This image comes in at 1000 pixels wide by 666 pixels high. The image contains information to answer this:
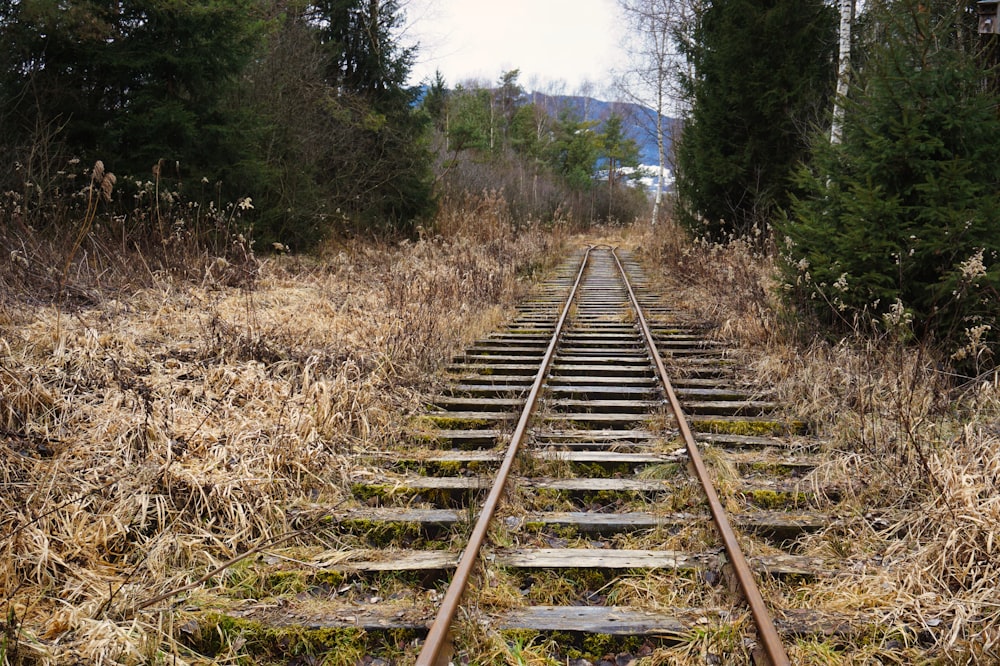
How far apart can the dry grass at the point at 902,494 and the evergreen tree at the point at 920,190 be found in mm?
465

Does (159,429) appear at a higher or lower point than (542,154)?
lower

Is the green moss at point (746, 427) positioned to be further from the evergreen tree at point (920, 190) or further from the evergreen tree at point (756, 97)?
the evergreen tree at point (756, 97)

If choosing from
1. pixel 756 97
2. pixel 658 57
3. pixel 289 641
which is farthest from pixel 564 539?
pixel 658 57

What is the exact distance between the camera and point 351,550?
150 inches

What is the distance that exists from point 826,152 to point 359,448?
555cm

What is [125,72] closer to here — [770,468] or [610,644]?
[770,468]

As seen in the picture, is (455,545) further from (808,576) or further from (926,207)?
(926,207)

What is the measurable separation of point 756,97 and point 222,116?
9.88 metres

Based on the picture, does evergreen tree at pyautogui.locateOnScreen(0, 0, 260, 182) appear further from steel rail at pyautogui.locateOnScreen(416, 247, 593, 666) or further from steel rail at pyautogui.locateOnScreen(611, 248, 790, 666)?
steel rail at pyautogui.locateOnScreen(611, 248, 790, 666)

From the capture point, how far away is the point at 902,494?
13.6ft

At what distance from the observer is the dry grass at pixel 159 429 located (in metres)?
3.21

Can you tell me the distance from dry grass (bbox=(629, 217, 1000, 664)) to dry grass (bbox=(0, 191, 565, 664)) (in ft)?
Answer: 9.60

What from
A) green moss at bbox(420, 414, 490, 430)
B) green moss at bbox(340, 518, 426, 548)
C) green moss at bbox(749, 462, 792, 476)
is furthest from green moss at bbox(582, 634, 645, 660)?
green moss at bbox(420, 414, 490, 430)

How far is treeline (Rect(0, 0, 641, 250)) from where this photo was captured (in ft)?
31.2
